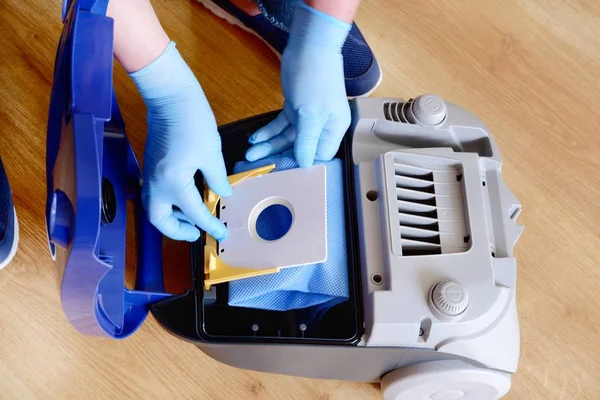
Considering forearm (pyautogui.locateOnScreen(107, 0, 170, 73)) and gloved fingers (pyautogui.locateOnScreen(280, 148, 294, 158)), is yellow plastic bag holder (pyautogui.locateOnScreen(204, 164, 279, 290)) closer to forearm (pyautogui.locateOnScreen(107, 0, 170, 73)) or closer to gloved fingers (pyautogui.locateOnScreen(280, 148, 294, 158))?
gloved fingers (pyautogui.locateOnScreen(280, 148, 294, 158))

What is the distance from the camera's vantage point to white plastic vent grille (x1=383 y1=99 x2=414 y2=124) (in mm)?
666

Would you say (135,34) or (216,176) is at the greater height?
(135,34)

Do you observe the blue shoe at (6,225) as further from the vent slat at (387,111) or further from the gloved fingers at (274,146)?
the vent slat at (387,111)

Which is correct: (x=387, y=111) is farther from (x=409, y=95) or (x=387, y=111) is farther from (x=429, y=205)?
(x=409, y=95)

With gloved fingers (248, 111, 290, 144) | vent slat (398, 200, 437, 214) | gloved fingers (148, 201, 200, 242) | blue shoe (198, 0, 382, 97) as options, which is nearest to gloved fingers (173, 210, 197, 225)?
gloved fingers (148, 201, 200, 242)

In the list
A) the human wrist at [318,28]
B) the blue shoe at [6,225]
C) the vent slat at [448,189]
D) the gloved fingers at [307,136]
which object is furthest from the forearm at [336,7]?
the blue shoe at [6,225]

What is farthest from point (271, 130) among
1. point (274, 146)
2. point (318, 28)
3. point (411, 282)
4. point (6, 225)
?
point (6, 225)

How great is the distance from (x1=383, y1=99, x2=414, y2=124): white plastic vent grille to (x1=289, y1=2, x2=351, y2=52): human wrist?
0.30 feet

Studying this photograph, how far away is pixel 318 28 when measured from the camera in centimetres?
63

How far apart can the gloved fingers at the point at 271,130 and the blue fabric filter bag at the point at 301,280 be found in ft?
0.30

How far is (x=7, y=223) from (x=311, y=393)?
0.46 m

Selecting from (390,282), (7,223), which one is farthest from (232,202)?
(7,223)

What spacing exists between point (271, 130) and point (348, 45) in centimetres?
26

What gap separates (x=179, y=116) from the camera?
0.60 meters
